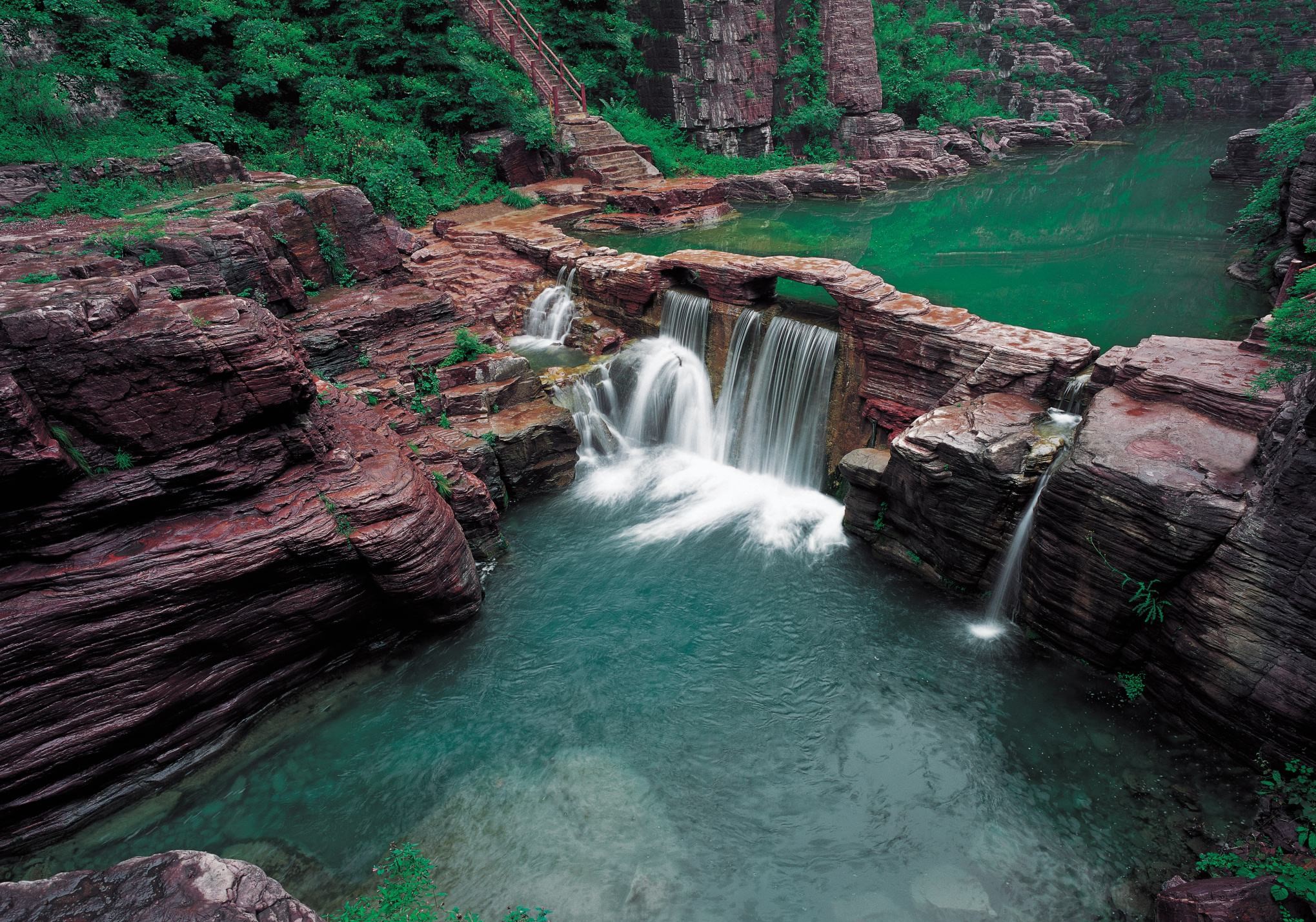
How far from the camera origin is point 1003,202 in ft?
70.3

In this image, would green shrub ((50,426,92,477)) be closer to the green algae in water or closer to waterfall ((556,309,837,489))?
the green algae in water

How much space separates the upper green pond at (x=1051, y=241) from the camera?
12930 millimetres

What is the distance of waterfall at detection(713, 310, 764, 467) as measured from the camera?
38.2 ft

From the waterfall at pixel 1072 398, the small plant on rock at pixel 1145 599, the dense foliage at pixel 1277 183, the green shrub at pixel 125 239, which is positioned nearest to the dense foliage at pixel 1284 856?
the small plant on rock at pixel 1145 599

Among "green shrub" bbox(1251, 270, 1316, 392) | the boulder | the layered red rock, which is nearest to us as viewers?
the boulder

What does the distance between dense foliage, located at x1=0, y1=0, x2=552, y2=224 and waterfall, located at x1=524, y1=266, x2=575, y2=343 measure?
5.91 m

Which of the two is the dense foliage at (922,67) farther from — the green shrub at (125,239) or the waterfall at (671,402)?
the green shrub at (125,239)

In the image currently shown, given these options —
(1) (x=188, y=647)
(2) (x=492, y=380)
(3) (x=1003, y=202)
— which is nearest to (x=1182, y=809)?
(1) (x=188, y=647)

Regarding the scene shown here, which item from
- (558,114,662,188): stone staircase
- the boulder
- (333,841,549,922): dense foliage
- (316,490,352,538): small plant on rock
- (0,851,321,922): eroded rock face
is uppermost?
(558,114,662,188): stone staircase

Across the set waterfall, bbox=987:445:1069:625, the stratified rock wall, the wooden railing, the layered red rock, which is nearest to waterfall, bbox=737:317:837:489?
waterfall, bbox=987:445:1069:625

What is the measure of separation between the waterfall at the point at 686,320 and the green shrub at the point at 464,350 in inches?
137

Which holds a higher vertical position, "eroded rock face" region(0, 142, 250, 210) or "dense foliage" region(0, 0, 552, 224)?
"dense foliage" region(0, 0, 552, 224)

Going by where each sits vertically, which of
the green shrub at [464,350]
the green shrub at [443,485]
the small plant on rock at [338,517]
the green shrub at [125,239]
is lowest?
the green shrub at [443,485]

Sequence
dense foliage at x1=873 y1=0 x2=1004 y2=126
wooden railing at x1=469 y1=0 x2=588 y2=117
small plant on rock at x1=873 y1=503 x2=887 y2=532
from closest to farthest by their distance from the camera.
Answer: small plant on rock at x1=873 y1=503 x2=887 y2=532, wooden railing at x1=469 y1=0 x2=588 y2=117, dense foliage at x1=873 y1=0 x2=1004 y2=126
